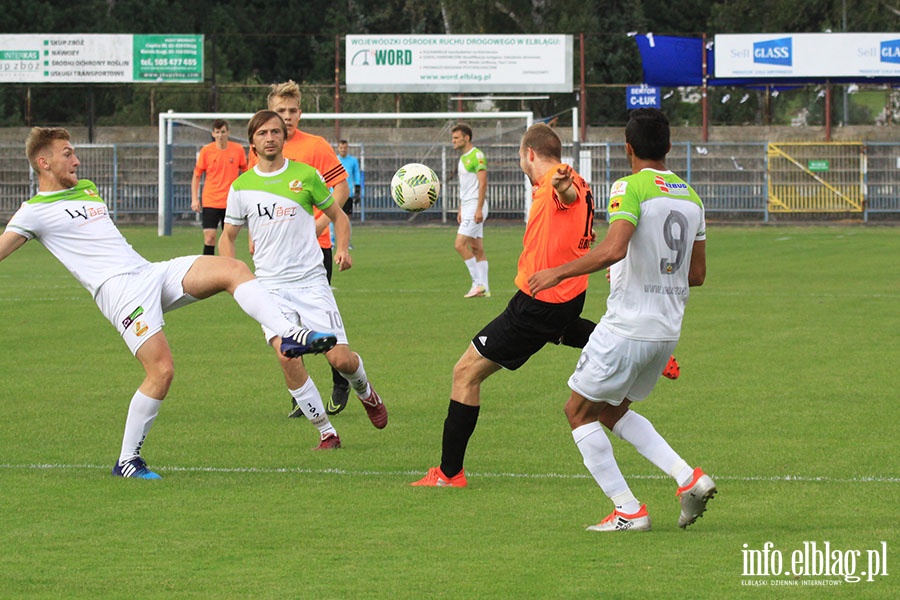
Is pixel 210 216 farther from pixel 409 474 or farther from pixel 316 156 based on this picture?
pixel 409 474

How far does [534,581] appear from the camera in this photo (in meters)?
5.55

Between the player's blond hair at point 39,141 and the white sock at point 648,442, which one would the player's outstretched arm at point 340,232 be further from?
the white sock at point 648,442

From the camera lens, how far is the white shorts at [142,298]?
7574 mm

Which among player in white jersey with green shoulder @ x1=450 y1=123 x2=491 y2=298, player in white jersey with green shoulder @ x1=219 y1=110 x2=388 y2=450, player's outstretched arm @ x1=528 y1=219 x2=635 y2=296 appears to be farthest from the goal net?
player's outstretched arm @ x1=528 y1=219 x2=635 y2=296

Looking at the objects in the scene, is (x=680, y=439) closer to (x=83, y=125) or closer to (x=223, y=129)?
(x=223, y=129)

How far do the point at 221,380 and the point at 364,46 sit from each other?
29.4m

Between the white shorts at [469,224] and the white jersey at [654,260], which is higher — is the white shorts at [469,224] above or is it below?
above

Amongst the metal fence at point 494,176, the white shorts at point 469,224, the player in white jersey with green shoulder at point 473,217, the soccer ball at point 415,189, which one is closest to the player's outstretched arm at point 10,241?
the soccer ball at point 415,189

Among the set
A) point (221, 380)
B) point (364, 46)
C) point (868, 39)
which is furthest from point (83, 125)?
point (221, 380)

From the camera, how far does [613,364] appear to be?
20.5 ft

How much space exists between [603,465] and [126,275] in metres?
2.98

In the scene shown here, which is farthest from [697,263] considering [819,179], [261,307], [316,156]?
[819,179]

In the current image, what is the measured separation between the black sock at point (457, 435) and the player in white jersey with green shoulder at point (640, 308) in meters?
1.05

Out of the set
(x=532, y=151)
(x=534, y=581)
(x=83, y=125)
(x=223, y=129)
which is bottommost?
(x=534, y=581)
